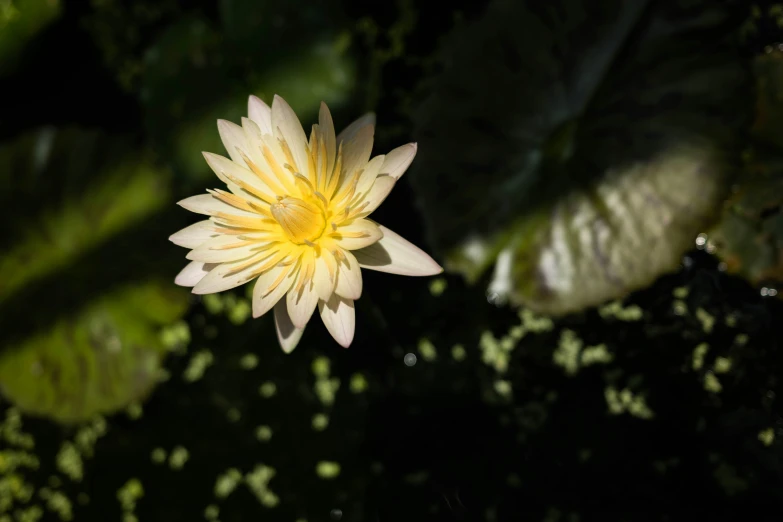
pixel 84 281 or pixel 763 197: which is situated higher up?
pixel 84 281

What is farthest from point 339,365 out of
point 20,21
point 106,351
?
point 20,21

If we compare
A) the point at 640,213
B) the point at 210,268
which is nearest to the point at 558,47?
the point at 640,213

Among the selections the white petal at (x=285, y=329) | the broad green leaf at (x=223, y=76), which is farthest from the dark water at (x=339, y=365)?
the white petal at (x=285, y=329)

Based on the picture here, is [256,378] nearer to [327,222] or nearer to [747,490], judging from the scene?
[327,222]

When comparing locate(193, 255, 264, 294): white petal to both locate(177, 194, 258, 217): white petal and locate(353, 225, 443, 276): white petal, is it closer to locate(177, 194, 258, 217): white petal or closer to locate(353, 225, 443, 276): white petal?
locate(177, 194, 258, 217): white petal

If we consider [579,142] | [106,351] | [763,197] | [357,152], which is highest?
[357,152]

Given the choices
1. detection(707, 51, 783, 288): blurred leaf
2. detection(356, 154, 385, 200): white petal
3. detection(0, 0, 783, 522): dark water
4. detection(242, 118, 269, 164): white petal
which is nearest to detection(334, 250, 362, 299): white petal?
detection(356, 154, 385, 200): white petal

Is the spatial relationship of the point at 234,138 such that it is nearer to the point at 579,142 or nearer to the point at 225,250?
the point at 225,250
